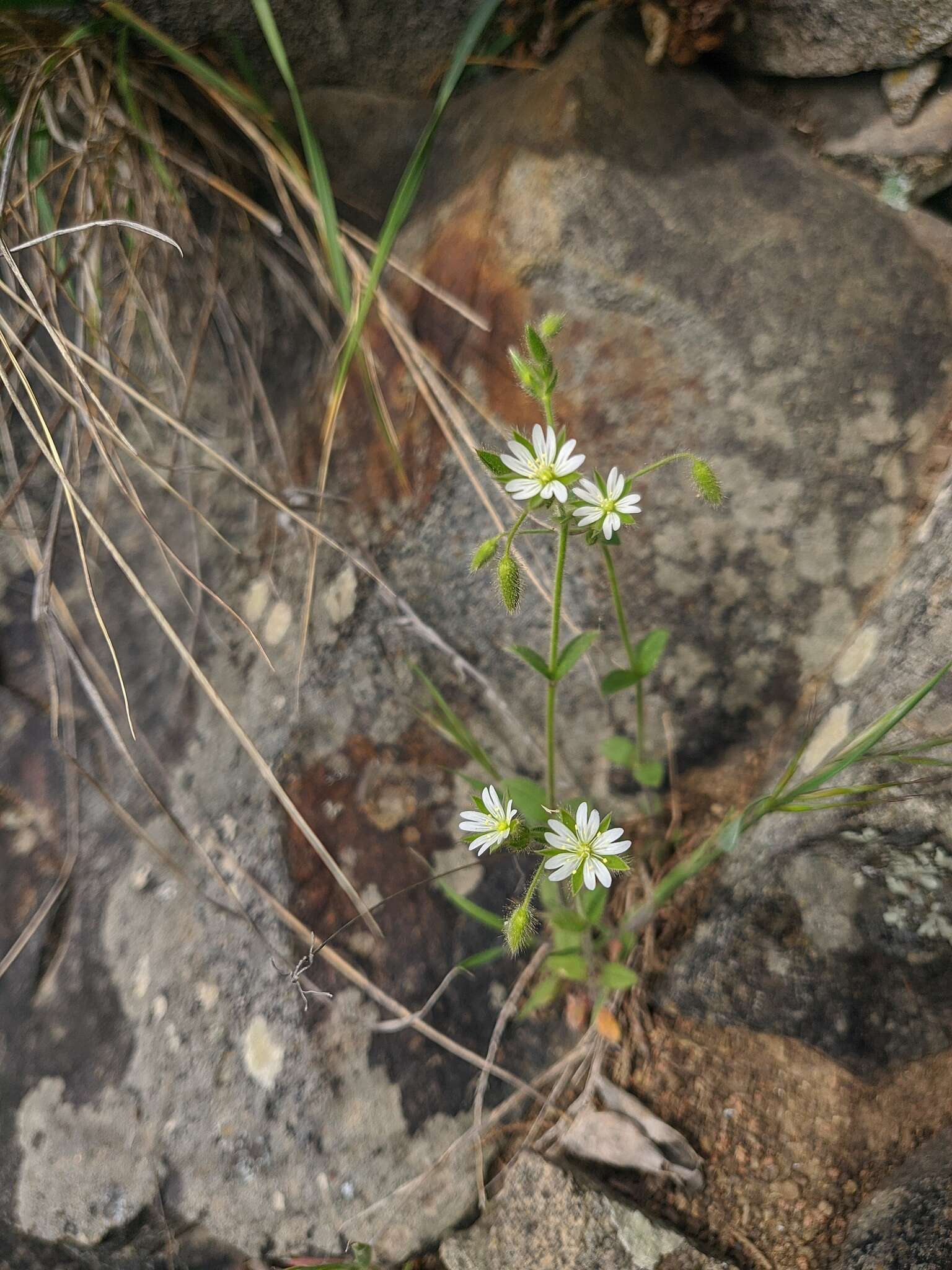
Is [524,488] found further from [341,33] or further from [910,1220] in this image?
[341,33]

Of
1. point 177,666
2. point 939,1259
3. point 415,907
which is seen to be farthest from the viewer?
point 177,666

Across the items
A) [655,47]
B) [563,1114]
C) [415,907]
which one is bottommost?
[563,1114]

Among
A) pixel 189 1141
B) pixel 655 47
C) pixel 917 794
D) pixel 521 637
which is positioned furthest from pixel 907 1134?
pixel 655 47

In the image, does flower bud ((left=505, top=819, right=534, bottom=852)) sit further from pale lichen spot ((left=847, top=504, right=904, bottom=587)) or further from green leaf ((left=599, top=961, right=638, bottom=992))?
pale lichen spot ((left=847, top=504, right=904, bottom=587))

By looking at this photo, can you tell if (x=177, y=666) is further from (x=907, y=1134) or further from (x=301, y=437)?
(x=907, y=1134)

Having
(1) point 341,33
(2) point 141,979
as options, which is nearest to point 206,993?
(2) point 141,979

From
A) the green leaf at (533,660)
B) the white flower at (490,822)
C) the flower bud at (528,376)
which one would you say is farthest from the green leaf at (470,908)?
the flower bud at (528,376)

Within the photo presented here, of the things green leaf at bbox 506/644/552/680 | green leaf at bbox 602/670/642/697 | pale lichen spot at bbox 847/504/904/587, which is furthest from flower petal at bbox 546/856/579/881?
pale lichen spot at bbox 847/504/904/587

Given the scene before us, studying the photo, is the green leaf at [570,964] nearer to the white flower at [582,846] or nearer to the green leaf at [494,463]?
the white flower at [582,846]
